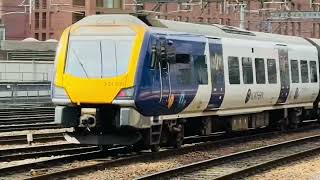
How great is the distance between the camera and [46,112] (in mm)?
30594

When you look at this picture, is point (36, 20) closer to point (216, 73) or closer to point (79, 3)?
point (79, 3)

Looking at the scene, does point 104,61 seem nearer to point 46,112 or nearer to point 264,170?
point 264,170

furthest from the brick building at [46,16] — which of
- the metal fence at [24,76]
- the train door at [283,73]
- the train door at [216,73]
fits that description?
the train door at [216,73]

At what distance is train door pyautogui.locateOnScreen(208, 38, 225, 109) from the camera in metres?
15.9

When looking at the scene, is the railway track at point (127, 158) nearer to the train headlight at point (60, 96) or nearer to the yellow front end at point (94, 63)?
the yellow front end at point (94, 63)

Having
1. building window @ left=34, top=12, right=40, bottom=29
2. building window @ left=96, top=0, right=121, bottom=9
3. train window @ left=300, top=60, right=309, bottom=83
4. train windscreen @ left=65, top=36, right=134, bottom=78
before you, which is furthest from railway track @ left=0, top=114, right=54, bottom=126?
building window @ left=34, top=12, right=40, bottom=29

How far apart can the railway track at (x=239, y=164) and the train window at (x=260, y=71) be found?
83.6 inches

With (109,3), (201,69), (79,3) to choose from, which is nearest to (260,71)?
(201,69)

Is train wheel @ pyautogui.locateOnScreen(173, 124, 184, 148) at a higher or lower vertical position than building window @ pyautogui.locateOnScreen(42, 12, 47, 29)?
lower

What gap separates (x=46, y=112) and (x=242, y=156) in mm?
17575

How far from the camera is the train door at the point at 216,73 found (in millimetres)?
15891

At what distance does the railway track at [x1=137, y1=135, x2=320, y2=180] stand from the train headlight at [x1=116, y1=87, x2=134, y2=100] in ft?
6.17

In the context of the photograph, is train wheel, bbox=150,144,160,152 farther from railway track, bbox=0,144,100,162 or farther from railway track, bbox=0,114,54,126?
railway track, bbox=0,114,54,126

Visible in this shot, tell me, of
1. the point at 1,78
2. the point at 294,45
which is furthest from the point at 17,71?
the point at 294,45
